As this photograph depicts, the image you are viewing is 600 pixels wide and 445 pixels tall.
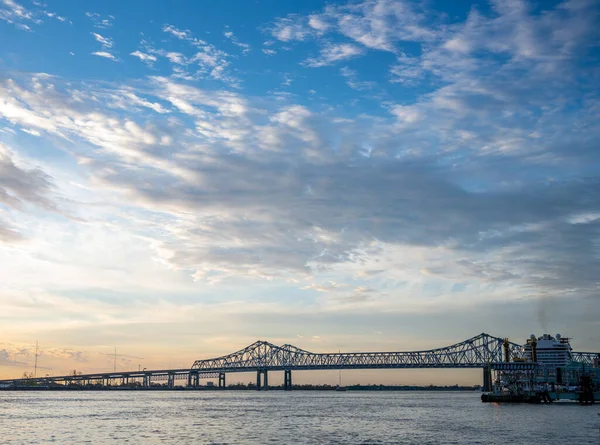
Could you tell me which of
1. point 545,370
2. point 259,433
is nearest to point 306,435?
point 259,433

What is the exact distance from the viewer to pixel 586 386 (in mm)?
126000

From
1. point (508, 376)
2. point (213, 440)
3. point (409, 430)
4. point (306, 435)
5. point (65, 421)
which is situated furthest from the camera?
point (508, 376)

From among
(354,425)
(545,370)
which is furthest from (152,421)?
(545,370)

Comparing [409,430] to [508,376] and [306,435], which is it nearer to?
[306,435]

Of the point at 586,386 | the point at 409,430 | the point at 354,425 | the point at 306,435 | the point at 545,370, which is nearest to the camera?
the point at 306,435

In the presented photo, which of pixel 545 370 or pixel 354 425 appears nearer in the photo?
pixel 354 425

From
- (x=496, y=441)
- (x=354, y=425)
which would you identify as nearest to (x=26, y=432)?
(x=354, y=425)

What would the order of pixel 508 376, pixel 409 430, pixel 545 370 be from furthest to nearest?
pixel 545 370, pixel 508 376, pixel 409 430

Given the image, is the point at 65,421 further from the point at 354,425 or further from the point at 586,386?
the point at 586,386

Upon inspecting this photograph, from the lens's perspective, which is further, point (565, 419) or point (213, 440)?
point (565, 419)

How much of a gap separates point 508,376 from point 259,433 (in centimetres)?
10770

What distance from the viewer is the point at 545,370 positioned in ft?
606

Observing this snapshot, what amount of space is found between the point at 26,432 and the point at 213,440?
70.1ft

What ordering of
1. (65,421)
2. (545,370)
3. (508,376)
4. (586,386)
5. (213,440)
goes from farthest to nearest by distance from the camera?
(545,370) < (508,376) < (586,386) < (65,421) < (213,440)
